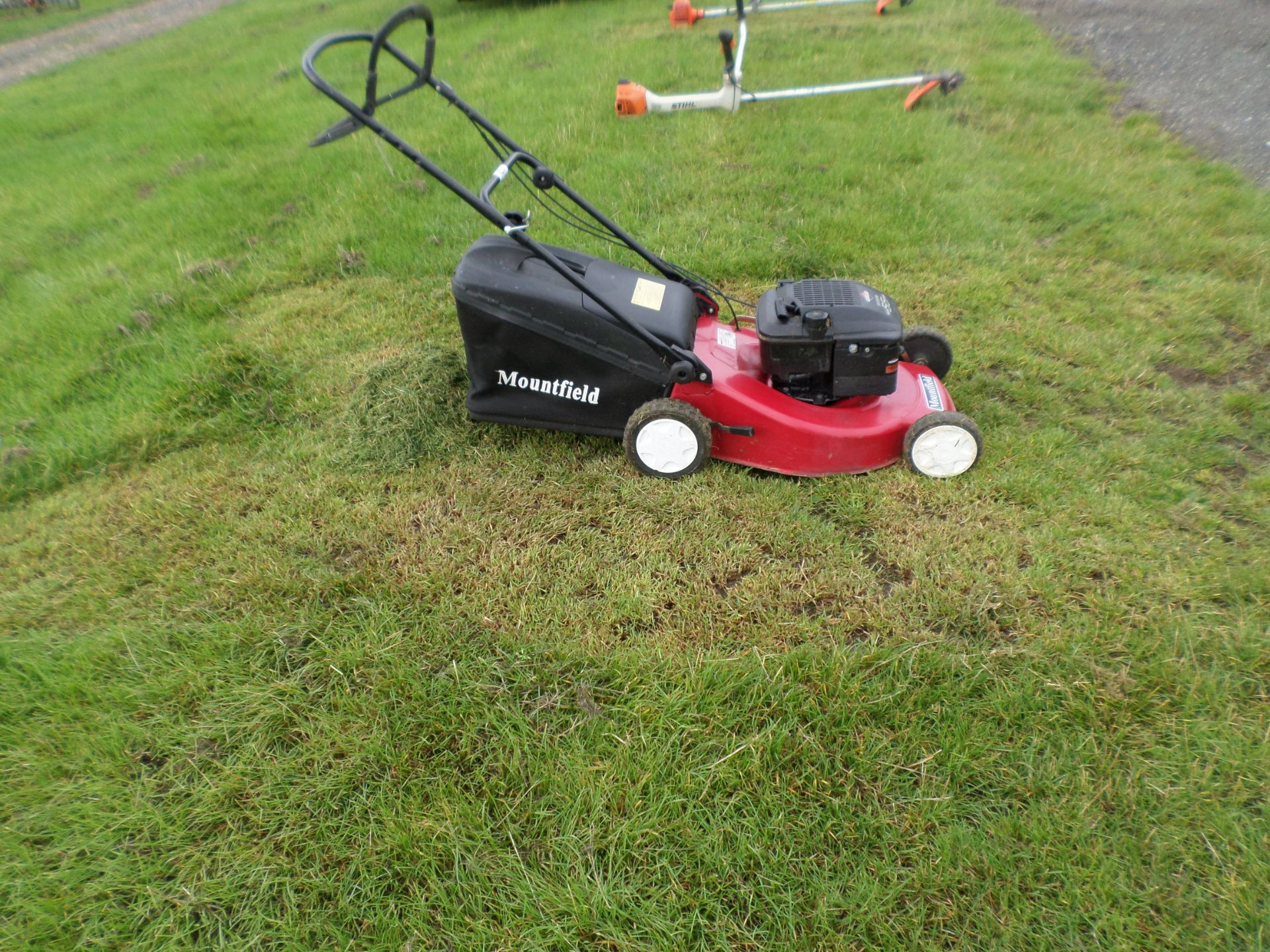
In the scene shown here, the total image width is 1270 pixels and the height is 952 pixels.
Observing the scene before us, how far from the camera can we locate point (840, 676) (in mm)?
2137

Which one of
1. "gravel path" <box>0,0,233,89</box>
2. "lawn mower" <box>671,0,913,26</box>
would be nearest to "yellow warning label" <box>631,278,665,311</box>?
"lawn mower" <box>671,0,913,26</box>

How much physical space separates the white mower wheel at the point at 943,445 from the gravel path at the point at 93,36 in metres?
12.2

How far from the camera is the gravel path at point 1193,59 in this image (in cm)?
544

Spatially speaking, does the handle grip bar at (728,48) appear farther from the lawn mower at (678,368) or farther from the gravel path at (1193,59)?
the gravel path at (1193,59)

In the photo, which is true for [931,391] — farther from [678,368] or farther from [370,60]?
[370,60]

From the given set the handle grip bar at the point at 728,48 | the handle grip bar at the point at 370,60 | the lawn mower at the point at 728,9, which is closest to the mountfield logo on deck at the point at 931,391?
the handle grip bar at the point at 370,60

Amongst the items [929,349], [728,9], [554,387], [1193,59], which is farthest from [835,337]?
[728,9]

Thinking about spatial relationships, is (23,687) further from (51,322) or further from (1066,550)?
(1066,550)

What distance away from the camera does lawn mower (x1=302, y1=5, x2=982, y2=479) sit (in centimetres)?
269

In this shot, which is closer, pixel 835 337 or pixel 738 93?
pixel 835 337

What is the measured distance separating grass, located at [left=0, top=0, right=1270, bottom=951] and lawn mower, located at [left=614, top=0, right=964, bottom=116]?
183 cm

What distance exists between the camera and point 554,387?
2869 millimetres

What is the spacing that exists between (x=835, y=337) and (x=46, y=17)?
17428 millimetres

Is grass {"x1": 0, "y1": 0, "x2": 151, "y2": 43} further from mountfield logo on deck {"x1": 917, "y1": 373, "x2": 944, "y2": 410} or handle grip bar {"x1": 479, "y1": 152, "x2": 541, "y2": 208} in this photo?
mountfield logo on deck {"x1": 917, "y1": 373, "x2": 944, "y2": 410}
